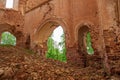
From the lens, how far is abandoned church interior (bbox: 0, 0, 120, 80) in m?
7.02

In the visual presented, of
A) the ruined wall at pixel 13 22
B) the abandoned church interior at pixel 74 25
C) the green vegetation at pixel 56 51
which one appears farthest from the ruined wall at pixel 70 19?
the green vegetation at pixel 56 51

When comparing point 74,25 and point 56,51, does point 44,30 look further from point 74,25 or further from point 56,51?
point 56,51

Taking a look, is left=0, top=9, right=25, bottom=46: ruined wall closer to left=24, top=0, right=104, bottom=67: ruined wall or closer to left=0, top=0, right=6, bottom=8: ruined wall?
left=0, top=0, right=6, bottom=8: ruined wall

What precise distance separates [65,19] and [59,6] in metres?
1.16

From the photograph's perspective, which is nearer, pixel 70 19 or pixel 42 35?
pixel 70 19

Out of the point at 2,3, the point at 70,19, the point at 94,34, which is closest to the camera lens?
the point at 94,34

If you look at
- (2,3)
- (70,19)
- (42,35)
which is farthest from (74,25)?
(2,3)

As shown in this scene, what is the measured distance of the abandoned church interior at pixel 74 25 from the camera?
702cm

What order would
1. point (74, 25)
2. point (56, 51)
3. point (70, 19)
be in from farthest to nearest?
point (56, 51) → point (70, 19) → point (74, 25)

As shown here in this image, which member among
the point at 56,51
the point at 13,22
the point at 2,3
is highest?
the point at 2,3

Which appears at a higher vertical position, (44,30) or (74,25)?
(44,30)

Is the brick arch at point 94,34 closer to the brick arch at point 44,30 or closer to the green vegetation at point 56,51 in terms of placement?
the brick arch at point 44,30

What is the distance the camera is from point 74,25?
1098 cm

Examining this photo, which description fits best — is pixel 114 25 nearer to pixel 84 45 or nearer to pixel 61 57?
pixel 84 45
